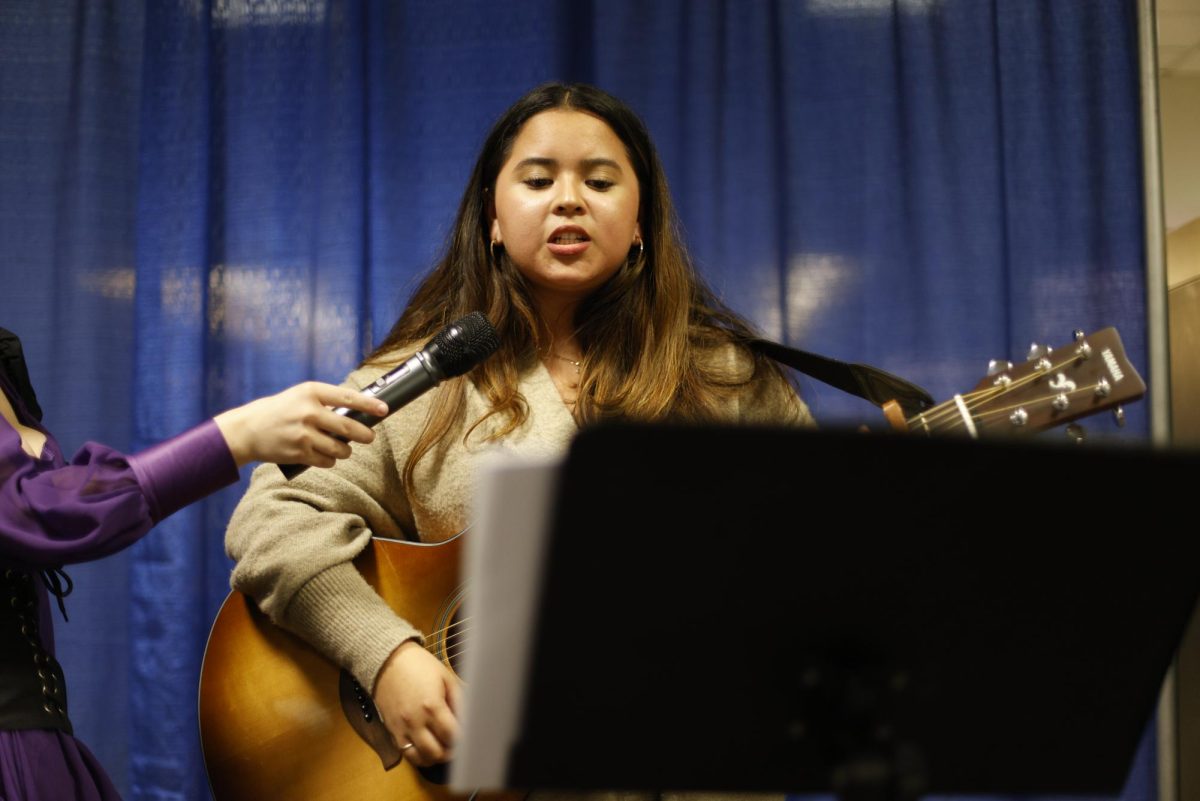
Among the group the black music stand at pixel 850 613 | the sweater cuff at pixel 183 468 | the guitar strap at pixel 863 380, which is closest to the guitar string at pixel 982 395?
the guitar strap at pixel 863 380

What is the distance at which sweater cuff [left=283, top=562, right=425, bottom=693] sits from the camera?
141 centimetres

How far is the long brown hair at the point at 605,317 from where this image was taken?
164cm

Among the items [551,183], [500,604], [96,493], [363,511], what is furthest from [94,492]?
[551,183]

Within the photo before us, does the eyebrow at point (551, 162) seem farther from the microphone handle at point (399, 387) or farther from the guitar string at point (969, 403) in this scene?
the guitar string at point (969, 403)

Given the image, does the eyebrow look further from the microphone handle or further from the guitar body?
the guitar body

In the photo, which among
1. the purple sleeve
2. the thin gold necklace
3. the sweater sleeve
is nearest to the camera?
the purple sleeve

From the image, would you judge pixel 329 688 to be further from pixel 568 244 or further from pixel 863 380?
pixel 863 380

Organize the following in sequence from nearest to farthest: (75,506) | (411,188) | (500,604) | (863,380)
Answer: (500,604), (75,506), (863,380), (411,188)

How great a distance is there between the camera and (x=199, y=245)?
7.03 ft

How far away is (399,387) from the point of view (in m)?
1.30

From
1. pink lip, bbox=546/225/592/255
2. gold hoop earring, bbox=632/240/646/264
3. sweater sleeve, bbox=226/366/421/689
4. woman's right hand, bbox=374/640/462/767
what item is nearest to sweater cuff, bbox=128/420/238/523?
sweater sleeve, bbox=226/366/421/689

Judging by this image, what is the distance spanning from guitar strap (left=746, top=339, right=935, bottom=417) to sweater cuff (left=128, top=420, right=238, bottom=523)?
0.84 meters

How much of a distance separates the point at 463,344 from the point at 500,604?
607 millimetres

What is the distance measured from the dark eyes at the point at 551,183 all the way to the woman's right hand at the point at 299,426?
527 mm
